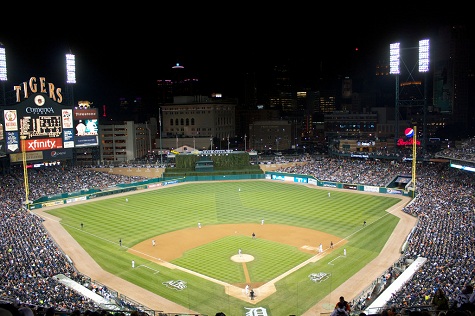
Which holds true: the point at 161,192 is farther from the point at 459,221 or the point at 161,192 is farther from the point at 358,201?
the point at 459,221

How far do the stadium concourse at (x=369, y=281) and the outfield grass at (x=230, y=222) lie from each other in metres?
3.08

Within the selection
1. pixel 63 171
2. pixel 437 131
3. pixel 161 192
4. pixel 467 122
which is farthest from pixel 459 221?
pixel 467 122

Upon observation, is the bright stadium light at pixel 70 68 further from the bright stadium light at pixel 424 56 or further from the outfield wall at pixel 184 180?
the bright stadium light at pixel 424 56

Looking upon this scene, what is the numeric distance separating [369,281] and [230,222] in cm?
2121

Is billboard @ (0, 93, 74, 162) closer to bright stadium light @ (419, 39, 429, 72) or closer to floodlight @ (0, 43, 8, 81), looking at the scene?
floodlight @ (0, 43, 8, 81)

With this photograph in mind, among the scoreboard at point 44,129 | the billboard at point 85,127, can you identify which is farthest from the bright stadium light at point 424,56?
the scoreboard at point 44,129

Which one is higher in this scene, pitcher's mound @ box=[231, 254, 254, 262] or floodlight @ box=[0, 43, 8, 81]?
floodlight @ box=[0, 43, 8, 81]

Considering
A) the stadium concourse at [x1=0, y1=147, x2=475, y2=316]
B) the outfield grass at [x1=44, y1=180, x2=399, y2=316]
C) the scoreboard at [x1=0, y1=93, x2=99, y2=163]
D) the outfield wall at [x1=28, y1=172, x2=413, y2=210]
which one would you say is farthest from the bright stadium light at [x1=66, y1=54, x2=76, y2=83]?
the outfield grass at [x1=44, y1=180, x2=399, y2=316]

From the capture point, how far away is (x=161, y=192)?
68125 mm

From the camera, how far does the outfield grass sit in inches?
1129

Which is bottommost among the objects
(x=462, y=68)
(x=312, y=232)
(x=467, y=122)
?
(x=312, y=232)

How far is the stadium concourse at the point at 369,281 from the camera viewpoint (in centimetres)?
2347

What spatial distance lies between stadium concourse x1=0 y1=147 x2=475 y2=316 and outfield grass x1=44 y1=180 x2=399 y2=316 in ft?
10.1

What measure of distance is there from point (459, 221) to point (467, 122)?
146988mm
